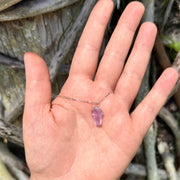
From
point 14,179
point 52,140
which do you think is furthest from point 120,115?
point 14,179

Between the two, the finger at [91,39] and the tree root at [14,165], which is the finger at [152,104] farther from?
the tree root at [14,165]

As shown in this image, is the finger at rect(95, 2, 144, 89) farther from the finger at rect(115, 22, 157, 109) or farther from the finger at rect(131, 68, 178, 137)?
the finger at rect(131, 68, 178, 137)

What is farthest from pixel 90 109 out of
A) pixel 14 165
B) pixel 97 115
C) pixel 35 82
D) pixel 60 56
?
pixel 14 165

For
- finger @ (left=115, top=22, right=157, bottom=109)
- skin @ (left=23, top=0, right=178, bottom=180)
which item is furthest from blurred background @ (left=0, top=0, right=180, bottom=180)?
finger @ (left=115, top=22, right=157, bottom=109)

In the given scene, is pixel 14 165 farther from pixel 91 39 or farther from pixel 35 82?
pixel 91 39

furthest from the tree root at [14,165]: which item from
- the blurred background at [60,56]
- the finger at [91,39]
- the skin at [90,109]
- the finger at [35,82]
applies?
the finger at [91,39]

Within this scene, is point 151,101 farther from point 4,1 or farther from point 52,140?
point 4,1
